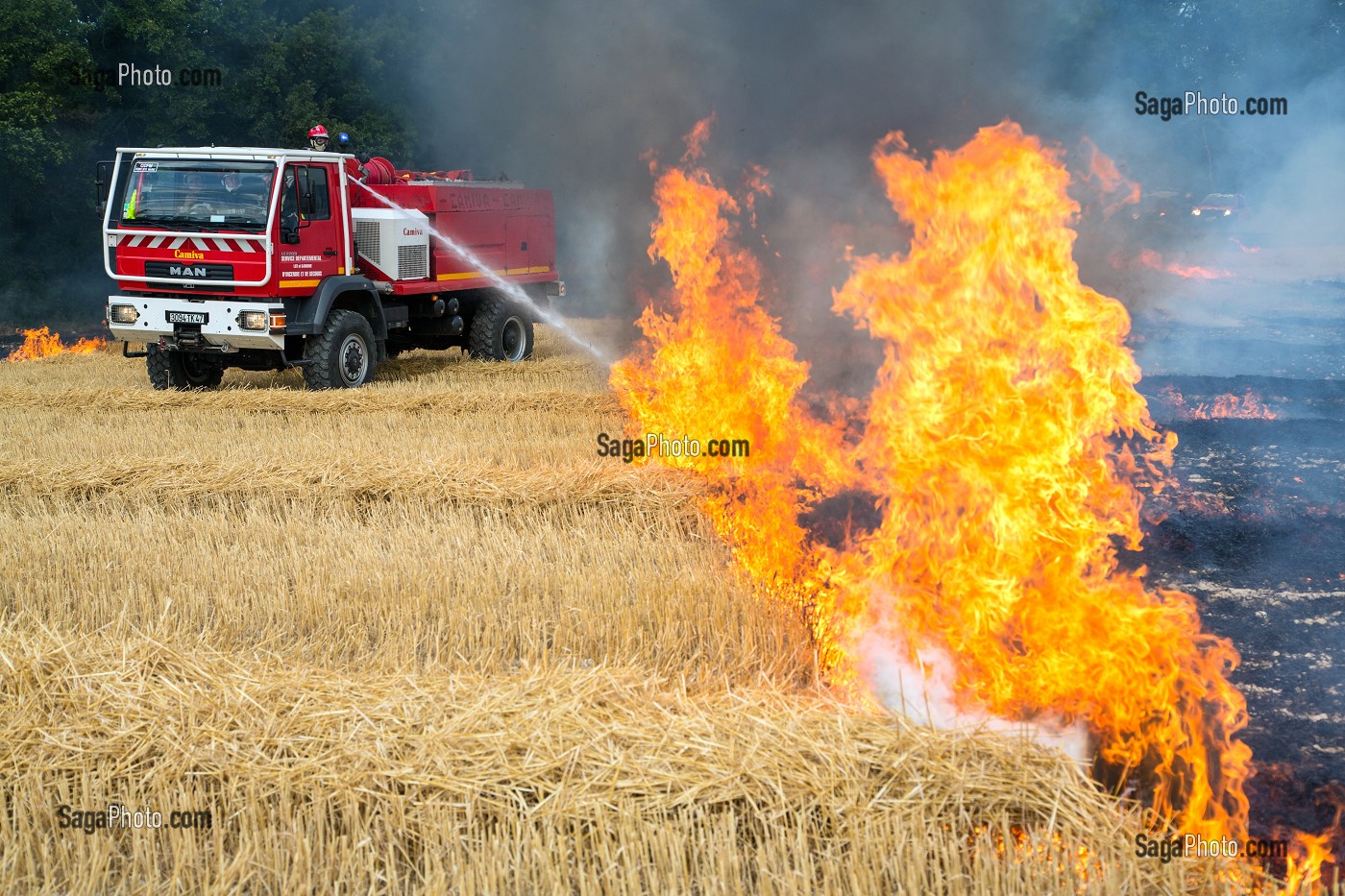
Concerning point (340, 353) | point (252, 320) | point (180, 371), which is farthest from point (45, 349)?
point (252, 320)

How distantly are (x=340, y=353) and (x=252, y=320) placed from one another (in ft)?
4.08

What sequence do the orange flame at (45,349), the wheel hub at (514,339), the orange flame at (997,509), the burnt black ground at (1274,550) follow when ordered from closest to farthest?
the orange flame at (997,509) < the burnt black ground at (1274,550) < the wheel hub at (514,339) < the orange flame at (45,349)

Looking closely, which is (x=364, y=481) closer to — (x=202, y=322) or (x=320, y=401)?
(x=320, y=401)

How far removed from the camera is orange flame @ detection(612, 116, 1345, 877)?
437cm

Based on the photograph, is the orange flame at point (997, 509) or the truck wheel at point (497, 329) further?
the truck wheel at point (497, 329)

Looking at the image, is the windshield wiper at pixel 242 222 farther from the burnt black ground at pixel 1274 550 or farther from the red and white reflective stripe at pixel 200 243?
the burnt black ground at pixel 1274 550

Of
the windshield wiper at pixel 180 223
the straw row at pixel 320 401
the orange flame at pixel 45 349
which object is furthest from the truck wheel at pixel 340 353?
the orange flame at pixel 45 349

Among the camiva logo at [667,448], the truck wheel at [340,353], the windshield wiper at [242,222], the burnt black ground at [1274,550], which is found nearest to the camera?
the burnt black ground at [1274,550]

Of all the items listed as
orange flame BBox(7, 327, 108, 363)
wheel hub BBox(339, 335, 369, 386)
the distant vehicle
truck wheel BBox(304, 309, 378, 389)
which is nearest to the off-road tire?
truck wheel BBox(304, 309, 378, 389)

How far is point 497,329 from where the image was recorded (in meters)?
16.4

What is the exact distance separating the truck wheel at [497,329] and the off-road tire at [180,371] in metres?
3.62

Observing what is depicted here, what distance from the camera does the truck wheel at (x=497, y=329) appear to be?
16328 millimetres

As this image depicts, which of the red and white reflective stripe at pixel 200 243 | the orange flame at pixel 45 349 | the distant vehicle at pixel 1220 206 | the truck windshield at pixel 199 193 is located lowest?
the orange flame at pixel 45 349

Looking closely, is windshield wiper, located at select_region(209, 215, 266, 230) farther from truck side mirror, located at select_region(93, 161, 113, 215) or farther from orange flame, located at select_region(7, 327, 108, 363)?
orange flame, located at select_region(7, 327, 108, 363)
